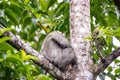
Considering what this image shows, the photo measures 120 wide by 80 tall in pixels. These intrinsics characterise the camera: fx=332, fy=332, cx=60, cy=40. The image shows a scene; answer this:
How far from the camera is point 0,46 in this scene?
2.13 metres

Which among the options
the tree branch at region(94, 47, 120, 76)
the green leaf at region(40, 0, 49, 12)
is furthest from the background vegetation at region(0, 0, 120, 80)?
the tree branch at region(94, 47, 120, 76)

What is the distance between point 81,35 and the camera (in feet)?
8.88

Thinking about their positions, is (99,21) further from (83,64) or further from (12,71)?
(12,71)

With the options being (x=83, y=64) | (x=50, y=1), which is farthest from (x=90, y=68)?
(x=50, y=1)

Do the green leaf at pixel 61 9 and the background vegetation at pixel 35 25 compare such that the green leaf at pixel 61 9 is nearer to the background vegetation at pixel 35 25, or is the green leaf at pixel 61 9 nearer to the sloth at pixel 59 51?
the background vegetation at pixel 35 25

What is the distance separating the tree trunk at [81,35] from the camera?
248 cm

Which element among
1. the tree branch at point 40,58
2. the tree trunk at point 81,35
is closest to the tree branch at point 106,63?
the tree trunk at point 81,35

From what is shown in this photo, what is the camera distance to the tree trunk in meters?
2.48

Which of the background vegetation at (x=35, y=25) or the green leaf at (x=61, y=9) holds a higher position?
the green leaf at (x=61, y=9)

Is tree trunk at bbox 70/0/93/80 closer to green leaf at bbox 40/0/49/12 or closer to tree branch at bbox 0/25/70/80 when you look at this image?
tree branch at bbox 0/25/70/80

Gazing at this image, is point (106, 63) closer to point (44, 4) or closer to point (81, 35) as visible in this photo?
point (81, 35)

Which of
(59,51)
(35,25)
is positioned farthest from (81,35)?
(35,25)

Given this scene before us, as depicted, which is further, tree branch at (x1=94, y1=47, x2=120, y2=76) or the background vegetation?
tree branch at (x1=94, y1=47, x2=120, y2=76)

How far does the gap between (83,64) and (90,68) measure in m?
0.08
